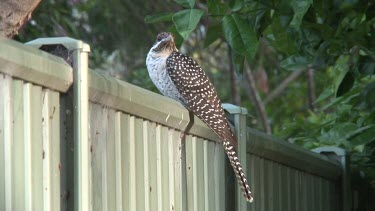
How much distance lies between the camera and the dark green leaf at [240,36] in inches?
219

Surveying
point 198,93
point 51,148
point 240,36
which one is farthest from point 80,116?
point 198,93

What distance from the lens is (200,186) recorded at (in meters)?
4.99

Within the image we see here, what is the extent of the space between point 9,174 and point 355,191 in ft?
16.0

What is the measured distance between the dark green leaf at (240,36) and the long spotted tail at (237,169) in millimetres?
530

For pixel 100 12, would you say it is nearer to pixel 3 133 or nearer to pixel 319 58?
pixel 319 58

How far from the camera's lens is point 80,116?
3492mm

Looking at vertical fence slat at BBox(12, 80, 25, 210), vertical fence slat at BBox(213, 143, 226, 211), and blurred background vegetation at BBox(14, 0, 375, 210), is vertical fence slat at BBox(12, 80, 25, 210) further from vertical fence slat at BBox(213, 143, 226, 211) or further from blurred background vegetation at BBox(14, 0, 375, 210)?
vertical fence slat at BBox(213, 143, 226, 211)

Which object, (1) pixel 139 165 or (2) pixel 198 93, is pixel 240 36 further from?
(1) pixel 139 165

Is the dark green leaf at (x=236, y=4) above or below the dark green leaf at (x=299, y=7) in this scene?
above

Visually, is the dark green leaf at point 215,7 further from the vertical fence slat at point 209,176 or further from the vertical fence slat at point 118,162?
the vertical fence slat at point 118,162

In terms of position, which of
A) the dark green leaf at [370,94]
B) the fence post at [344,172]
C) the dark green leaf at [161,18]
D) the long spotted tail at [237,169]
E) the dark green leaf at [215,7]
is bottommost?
the long spotted tail at [237,169]

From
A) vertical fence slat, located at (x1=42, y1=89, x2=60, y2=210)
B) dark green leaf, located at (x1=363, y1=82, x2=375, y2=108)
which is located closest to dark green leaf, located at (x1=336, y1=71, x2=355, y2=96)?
dark green leaf, located at (x1=363, y1=82, x2=375, y2=108)

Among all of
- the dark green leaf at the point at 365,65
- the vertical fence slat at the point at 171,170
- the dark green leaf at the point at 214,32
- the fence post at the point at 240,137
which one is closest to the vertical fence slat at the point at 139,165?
the vertical fence slat at the point at 171,170

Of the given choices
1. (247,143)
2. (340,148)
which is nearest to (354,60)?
(340,148)
